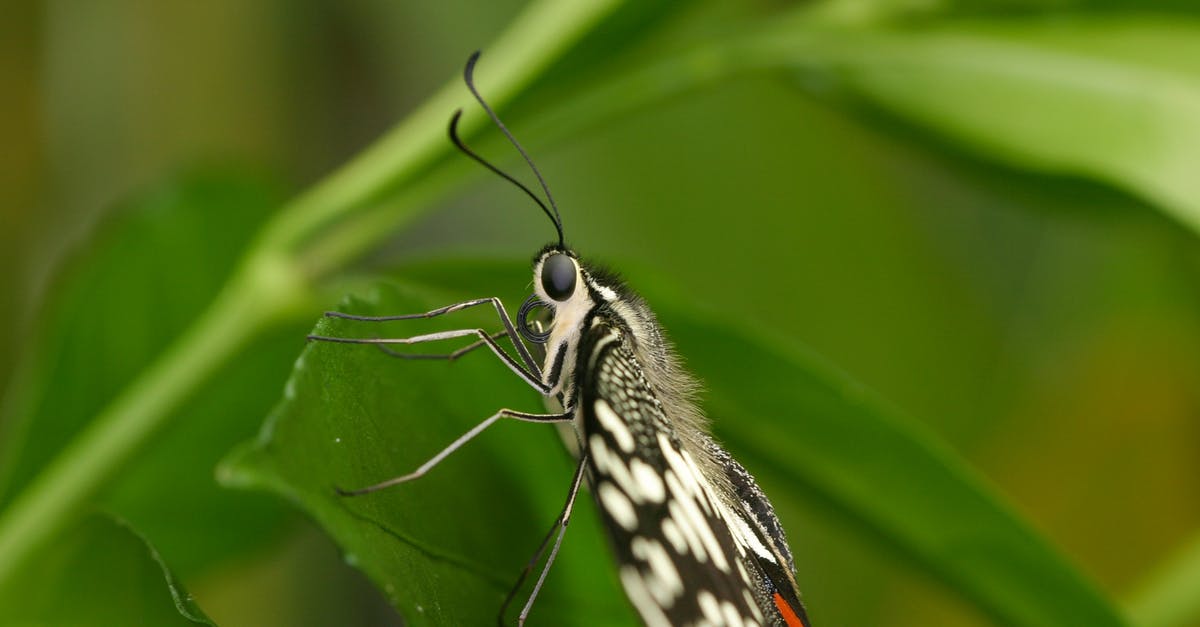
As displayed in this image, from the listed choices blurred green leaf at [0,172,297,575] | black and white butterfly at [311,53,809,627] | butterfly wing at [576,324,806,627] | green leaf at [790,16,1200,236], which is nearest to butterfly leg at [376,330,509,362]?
black and white butterfly at [311,53,809,627]

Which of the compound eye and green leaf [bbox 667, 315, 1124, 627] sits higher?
the compound eye

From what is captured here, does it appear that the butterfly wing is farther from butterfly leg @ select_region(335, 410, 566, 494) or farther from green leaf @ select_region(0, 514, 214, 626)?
green leaf @ select_region(0, 514, 214, 626)

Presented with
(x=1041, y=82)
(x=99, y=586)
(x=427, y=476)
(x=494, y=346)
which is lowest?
(x=99, y=586)

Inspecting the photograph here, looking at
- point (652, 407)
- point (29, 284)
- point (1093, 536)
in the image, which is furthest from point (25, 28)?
point (1093, 536)

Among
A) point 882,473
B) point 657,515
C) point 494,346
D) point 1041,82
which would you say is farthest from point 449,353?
point 1041,82

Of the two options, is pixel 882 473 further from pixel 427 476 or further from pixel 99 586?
pixel 99 586

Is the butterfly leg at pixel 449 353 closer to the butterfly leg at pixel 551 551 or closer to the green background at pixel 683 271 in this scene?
the green background at pixel 683 271

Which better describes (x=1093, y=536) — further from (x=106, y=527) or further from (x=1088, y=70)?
(x=106, y=527)
